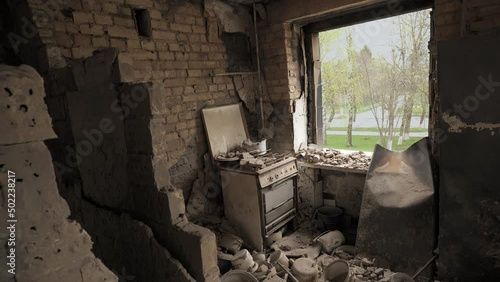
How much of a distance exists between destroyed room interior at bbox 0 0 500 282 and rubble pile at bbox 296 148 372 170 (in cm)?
3

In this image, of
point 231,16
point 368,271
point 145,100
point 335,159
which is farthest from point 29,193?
point 335,159

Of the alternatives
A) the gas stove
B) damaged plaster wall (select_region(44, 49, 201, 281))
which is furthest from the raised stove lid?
damaged plaster wall (select_region(44, 49, 201, 281))

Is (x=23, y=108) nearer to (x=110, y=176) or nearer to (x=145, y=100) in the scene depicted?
(x=145, y=100)

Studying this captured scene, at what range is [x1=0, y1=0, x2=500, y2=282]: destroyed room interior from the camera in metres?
1.56

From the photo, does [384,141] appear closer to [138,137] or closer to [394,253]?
[394,253]

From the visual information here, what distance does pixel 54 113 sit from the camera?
305cm

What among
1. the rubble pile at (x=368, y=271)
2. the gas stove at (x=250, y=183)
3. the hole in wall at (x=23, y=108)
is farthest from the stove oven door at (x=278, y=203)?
the hole in wall at (x=23, y=108)

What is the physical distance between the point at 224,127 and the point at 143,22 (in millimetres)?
1960

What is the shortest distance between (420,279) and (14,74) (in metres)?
4.27

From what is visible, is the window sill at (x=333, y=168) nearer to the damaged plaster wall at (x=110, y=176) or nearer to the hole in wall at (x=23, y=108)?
the damaged plaster wall at (x=110, y=176)

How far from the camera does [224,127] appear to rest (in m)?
4.76

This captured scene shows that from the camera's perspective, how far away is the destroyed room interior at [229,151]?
1561 mm

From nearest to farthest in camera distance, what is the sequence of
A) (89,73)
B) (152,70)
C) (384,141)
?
(89,73), (152,70), (384,141)

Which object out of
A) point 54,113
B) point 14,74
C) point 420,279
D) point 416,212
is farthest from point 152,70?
point 420,279
